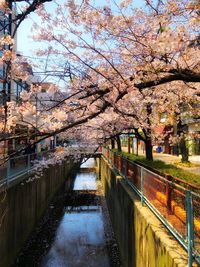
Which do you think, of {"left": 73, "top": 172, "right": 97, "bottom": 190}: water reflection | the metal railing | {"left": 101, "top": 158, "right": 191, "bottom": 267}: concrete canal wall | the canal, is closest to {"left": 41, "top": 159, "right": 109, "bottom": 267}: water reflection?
the canal

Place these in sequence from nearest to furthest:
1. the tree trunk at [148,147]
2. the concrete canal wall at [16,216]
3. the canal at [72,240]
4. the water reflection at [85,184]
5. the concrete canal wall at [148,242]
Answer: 1. the concrete canal wall at [148,242]
2. the concrete canal wall at [16,216]
3. the canal at [72,240]
4. the tree trunk at [148,147]
5. the water reflection at [85,184]

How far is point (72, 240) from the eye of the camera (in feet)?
53.7

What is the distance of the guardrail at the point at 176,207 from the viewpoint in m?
4.89

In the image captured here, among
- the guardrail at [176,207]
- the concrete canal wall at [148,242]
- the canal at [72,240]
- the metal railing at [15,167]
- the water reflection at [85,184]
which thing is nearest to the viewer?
the guardrail at [176,207]

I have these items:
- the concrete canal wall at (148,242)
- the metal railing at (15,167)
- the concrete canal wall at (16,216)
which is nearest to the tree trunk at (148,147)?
the metal railing at (15,167)

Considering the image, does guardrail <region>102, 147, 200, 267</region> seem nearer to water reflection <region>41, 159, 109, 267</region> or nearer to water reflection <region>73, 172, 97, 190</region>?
water reflection <region>41, 159, 109, 267</region>

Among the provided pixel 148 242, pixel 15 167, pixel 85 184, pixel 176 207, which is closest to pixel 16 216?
pixel 15 167

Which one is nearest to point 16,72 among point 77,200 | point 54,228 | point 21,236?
point 21,236

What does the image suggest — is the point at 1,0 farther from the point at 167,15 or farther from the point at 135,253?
the point at 135,253

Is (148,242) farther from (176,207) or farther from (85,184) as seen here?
(85,184)

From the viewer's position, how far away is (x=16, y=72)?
8.13m

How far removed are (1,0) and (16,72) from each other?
2.69 metres

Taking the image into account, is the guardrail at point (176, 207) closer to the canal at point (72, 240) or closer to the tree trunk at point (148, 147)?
the canal at point (72, 240)

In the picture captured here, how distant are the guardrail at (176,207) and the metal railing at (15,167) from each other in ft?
14.6
